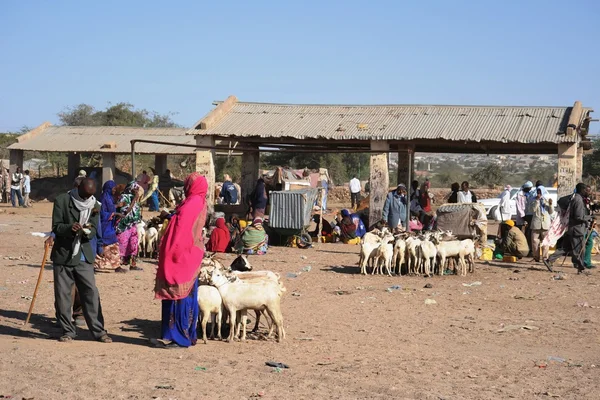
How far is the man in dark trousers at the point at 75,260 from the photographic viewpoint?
859cm

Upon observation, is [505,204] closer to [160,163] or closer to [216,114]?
[216,114]

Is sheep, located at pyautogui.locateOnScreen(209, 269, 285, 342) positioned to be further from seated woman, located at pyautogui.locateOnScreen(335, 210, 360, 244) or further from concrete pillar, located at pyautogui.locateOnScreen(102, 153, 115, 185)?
concrete pillar, located at pyautogui.locateOnScreen(102, 153, 115, 185)

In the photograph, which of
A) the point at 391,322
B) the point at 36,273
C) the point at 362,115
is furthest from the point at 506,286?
the point at 362,115

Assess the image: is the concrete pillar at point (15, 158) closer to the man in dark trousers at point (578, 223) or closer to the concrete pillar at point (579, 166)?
the concrete pillar at point (579, 166)

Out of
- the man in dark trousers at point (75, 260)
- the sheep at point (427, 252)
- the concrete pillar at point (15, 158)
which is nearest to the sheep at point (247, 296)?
the man in dark trousers at point (75, 260)

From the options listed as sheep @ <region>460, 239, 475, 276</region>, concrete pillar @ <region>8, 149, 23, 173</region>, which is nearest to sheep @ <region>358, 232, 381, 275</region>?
sheep @ <region>460, 239, 475, 276</region>

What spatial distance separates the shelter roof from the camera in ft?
68.9

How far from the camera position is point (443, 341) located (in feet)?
31.0

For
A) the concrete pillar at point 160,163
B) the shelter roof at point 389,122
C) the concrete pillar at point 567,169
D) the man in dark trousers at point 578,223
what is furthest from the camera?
the concrete pillar at point 160,163

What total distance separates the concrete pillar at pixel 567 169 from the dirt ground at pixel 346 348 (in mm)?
5817

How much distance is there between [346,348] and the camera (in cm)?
888

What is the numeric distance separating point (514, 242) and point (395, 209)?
261 centimetres

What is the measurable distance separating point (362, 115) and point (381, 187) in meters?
2.77

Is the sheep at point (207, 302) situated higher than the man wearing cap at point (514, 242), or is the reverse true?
the man wearing cap at point (514, 242)
